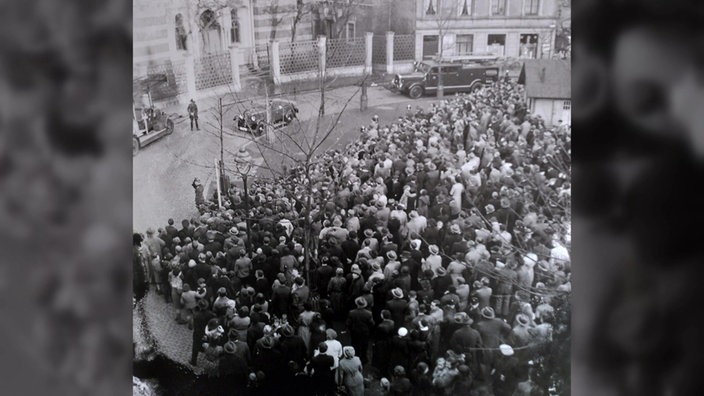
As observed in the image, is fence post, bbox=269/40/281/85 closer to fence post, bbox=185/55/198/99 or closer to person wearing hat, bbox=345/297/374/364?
fence post, bbox=185/55/198/99

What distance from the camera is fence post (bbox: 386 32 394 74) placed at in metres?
2.62

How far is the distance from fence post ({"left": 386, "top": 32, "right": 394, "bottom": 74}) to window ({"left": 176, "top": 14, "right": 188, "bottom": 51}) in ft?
2.85

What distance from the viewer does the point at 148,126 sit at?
101 inches

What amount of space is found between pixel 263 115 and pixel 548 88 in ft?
3.99

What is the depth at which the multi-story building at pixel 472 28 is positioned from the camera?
8.23 feet

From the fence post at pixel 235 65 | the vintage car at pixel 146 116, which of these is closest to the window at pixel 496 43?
the fence post at pixel 235 65

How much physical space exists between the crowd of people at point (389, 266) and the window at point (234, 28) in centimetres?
63

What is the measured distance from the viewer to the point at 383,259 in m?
2.70

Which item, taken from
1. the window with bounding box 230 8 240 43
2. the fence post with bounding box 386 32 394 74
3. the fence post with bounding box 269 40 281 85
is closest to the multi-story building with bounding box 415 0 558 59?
the fence post with bounding box 386 32 394 74

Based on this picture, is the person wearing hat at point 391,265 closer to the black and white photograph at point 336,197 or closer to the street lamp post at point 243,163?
the black and white photograph at point 336,197
